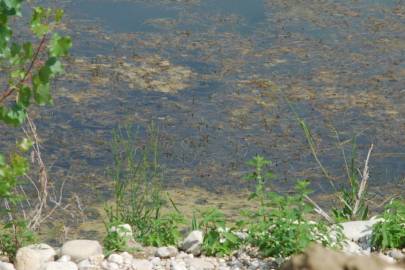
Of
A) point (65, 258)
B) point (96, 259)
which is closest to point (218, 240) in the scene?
point (96, 259)

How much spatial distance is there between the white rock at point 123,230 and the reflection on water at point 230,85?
181 cm

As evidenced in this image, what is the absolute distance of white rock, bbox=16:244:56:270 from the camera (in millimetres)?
4801

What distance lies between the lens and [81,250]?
4.97 m

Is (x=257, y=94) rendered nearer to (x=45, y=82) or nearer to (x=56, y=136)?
(x=56, y=136)

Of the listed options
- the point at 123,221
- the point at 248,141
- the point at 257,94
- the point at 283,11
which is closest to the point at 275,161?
the point at 248,141

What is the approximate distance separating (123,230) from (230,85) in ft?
13.1

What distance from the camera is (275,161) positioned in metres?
7.52

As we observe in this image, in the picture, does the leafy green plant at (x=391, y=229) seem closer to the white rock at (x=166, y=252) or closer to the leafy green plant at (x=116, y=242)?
the white rock at (x=166, y=252)

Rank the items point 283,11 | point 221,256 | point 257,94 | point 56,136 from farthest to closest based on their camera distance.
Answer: point 283,11 < point 257,94 < point 56,136 < point 221,256

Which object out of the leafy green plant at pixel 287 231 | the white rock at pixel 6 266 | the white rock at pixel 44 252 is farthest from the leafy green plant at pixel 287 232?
the white rock at pixel 6 266

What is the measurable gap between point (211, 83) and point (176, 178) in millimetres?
1885

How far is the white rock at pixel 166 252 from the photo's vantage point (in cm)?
501

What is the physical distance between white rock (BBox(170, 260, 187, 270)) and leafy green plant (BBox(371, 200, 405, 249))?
0.97 meters

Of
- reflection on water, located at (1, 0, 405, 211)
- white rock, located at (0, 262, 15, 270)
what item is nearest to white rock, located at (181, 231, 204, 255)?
white rock, located at (0, 262, 15, 270)
